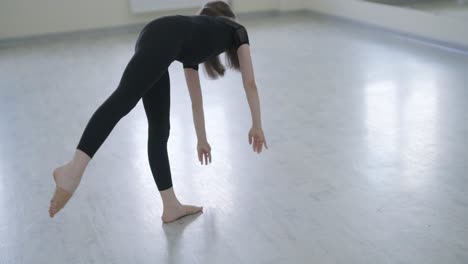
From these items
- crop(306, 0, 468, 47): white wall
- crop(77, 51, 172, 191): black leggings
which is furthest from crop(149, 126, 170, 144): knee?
crop(306, 0, 468, 47): white wall

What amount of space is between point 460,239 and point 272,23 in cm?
519

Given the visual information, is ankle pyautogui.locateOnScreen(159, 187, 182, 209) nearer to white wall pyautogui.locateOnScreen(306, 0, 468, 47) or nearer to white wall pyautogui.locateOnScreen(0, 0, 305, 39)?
white wall pyautogui.locateOnScreen(306, 0, 468, 47)

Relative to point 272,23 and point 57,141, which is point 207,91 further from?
point 272,23


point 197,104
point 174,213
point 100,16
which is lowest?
point 174,213

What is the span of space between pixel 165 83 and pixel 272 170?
923 mm

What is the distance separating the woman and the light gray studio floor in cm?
32

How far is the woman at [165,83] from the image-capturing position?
1926mm

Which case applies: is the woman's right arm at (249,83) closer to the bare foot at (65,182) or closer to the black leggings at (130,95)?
the black leggings at (130,95)

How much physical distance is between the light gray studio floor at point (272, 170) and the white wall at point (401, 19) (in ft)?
1.27

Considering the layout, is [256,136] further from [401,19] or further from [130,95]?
[401,19]

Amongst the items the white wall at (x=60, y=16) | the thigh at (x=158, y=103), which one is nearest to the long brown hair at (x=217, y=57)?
the thigh at (x=158, y=103)

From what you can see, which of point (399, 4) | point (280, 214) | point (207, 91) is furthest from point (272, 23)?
point (280, 214)

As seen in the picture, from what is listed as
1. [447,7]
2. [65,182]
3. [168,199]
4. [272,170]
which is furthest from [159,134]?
[447,7]

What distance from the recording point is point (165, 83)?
2.27 metres
